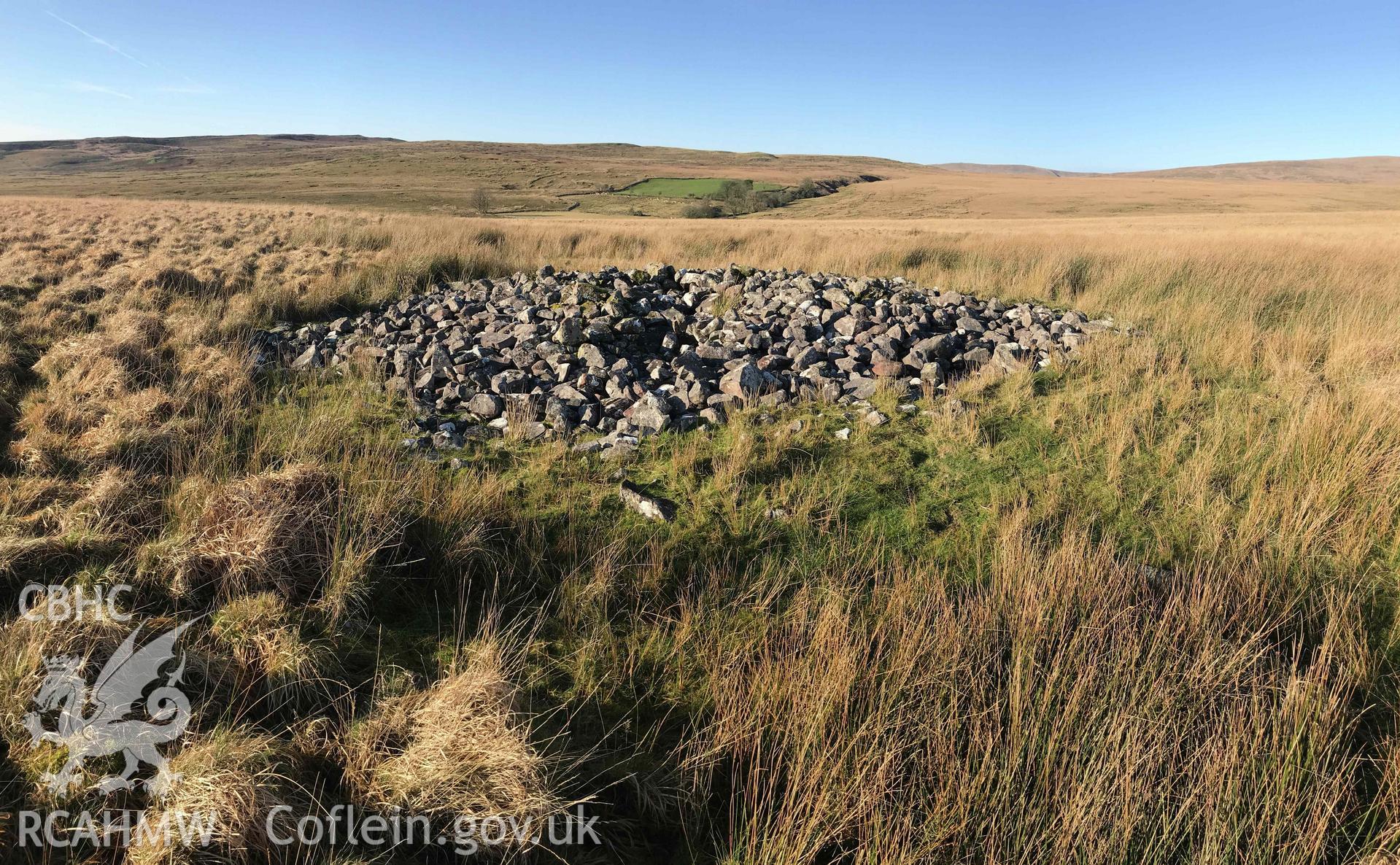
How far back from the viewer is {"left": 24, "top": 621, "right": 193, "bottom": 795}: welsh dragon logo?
7.37 feet

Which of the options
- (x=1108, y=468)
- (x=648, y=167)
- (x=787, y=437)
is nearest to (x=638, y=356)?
(x=787, y=437)

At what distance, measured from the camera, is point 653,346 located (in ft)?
27.5

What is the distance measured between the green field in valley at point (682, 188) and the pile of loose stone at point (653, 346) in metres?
60.6

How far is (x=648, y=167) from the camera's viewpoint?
4776 inches

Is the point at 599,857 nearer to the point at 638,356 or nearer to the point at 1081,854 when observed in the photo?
the point at 1081,854

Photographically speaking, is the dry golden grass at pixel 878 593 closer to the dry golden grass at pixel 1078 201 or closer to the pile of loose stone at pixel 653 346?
the pile of loose stone at pixel 653 346

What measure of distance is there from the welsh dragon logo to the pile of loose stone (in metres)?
Result: 3.16

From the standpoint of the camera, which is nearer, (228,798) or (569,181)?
(228,798)

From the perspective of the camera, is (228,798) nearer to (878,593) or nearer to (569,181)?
(878,593)

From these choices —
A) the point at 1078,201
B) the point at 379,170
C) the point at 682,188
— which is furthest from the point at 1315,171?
the point at 379,170

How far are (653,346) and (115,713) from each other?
21.5ft

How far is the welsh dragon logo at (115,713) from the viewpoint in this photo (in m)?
2.25

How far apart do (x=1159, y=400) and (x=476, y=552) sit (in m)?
6.35

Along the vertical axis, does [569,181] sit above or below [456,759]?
above
